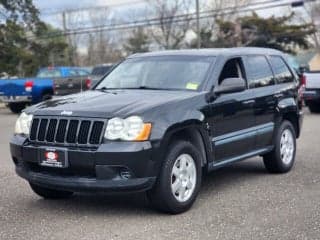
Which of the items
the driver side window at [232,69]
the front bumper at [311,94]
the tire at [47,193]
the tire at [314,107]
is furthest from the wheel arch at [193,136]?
the tire at [314,107]

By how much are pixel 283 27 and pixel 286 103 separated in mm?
48449

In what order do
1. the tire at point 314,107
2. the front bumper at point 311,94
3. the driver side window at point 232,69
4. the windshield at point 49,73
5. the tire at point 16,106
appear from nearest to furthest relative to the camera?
the driver side window at point 232,69, the front bumper at point 311,94, the tire at point 314,107, the tire at point 16,106, the windshield at point 49,73

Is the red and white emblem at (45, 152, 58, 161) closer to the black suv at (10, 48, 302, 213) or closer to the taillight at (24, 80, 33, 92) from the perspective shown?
the black suv at (10, 48, 302, 213)

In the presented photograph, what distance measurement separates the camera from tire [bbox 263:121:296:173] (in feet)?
27.7

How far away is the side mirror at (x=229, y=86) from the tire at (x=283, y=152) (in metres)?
1.55

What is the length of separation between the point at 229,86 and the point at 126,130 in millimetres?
1652

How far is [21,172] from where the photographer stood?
6.53 meters

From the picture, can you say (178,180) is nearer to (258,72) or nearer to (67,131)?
(67,131)

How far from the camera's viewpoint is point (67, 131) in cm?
613

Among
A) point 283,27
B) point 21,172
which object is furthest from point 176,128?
point 283,27

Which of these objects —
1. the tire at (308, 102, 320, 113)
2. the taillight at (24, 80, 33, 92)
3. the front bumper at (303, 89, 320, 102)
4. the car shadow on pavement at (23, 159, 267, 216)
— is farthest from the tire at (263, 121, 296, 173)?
the taillight at (24, 80, 33, 92)

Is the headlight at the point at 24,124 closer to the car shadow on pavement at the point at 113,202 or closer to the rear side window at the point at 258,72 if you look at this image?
the car shadow on pavement at the point at 113,202

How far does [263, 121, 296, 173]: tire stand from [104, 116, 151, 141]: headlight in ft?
9.85

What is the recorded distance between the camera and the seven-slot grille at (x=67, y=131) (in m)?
5.99
